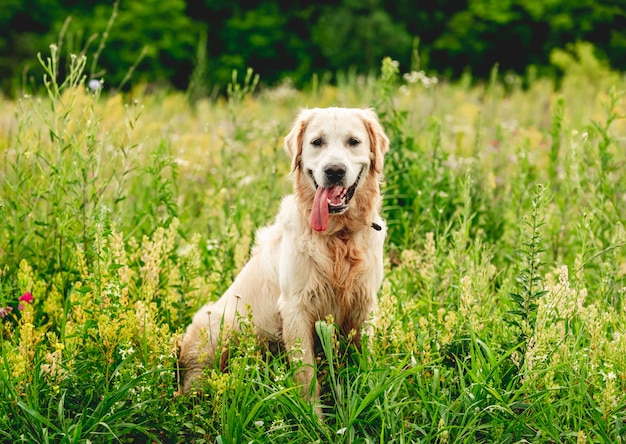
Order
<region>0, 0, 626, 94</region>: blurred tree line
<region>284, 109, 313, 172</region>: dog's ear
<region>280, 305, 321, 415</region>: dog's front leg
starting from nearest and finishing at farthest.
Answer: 1. <region>280, 305, 321, 415</region>: dog's front leg
2. <region>284, 109, 313, 172</region>: dog's ear
3. <region>0, 0, 626, 94</region>: blurred tree line

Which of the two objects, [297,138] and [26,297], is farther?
[297,138]

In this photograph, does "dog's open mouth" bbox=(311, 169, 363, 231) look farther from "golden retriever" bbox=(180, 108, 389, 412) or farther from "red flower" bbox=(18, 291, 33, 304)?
"red flower" bbox=(18, 291, 33, 304)

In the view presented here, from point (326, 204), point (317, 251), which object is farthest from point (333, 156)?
point (317, 251)

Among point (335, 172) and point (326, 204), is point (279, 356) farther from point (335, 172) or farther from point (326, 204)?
point (335, 172)

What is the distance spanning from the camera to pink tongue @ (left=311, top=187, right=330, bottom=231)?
2.87 meters

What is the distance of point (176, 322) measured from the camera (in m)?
3.31

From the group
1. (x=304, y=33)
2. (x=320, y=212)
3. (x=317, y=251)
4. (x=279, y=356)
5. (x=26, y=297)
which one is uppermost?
(x=304, y=33)

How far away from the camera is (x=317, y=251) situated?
2908mm

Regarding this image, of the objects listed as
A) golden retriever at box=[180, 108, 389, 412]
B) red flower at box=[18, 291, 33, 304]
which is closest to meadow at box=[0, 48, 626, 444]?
red flower at box=[18, 291, 33, 304]

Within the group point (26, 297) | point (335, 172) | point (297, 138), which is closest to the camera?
point (26, 297)

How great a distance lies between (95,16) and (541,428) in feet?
75.3

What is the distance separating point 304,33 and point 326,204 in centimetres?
2329

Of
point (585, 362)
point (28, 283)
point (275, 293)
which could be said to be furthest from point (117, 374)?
point (585, 362)

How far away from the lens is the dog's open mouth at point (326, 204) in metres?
2.88
